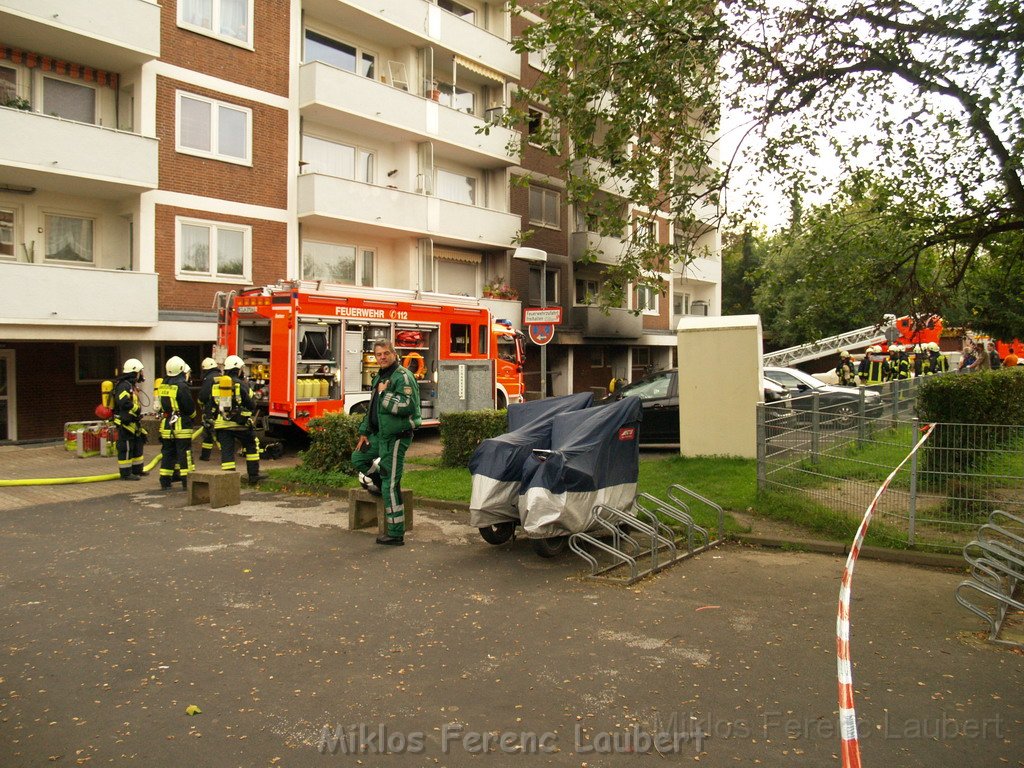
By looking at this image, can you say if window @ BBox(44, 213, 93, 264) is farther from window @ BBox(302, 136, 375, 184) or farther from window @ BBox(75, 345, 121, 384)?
window @ BBox(302, 136, 375, 184)

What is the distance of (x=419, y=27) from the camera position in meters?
24.1

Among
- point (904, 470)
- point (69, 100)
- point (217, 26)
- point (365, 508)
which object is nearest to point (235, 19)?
point (217, 26)

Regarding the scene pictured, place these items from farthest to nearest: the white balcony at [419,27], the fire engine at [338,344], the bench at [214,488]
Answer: the white balcony at [419,27] < the fire engine at [338,344] < the bench at [214,488]

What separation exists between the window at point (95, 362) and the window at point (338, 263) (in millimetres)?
5112

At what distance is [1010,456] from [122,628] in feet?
24.0

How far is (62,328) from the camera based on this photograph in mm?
16297

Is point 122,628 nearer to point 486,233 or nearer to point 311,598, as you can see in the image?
point 311,598

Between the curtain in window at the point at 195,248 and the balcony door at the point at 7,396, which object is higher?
the curtain in window at the point at 195,248

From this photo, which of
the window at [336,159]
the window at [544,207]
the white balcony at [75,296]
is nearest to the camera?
the white balcony at [75,296]

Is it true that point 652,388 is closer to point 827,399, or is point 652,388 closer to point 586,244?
point 827,399

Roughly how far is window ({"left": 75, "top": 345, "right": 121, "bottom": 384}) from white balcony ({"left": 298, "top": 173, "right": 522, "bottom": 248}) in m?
5.72

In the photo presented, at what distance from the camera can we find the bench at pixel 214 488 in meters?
10.5

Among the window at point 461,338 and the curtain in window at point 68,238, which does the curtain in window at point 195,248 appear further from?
the window at point 461,338

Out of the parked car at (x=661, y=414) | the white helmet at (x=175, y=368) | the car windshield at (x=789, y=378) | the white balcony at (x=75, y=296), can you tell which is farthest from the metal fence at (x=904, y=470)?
the white balcony at (x=75, y=296)
